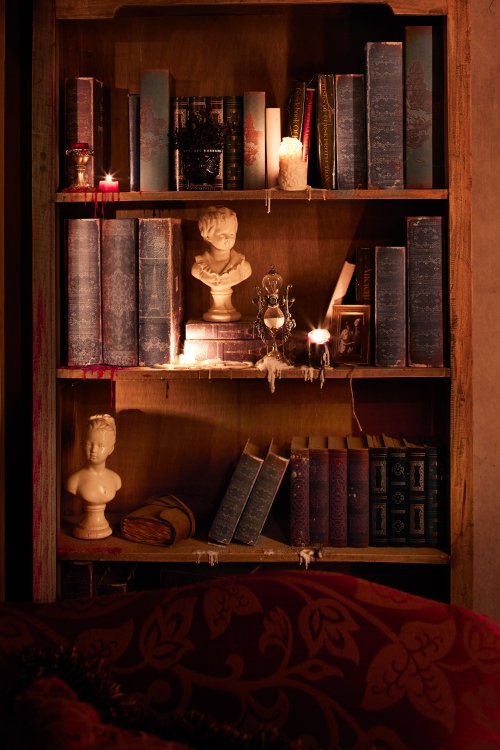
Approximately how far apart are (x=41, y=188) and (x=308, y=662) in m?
1.24

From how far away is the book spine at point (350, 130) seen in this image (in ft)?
6.72

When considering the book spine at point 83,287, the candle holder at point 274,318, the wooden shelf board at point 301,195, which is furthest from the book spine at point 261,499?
the wooden shelf board at point 301,195

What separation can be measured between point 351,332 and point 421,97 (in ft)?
1.74

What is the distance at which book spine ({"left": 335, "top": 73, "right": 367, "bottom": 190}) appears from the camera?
6.72 ft

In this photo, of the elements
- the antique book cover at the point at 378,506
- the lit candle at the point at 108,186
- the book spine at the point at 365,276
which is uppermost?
the lit candle at the point at 108,186

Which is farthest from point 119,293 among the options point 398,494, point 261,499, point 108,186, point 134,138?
point 398,494

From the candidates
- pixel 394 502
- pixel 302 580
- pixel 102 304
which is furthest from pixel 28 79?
pixel 302 580

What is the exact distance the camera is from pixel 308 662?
118 cm

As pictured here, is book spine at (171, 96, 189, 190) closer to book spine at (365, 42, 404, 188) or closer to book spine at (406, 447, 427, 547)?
book spine at (365, 42, 404, 188)

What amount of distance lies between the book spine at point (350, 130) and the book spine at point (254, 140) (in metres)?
0.17

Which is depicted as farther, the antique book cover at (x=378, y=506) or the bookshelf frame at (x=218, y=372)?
the antique book cover at (x=378, y=506)

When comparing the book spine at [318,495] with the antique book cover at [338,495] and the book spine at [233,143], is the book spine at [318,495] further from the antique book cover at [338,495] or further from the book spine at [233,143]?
the book spine at [233,143]

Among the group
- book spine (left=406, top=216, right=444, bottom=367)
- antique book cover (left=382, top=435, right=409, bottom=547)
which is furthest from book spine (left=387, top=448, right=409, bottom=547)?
book spine (left=406, top=216, right=444, bottom=367)

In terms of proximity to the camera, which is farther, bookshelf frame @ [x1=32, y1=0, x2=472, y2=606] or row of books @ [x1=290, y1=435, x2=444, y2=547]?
row of books @ [x1=290, y1=435, x2=444, y2=547]
